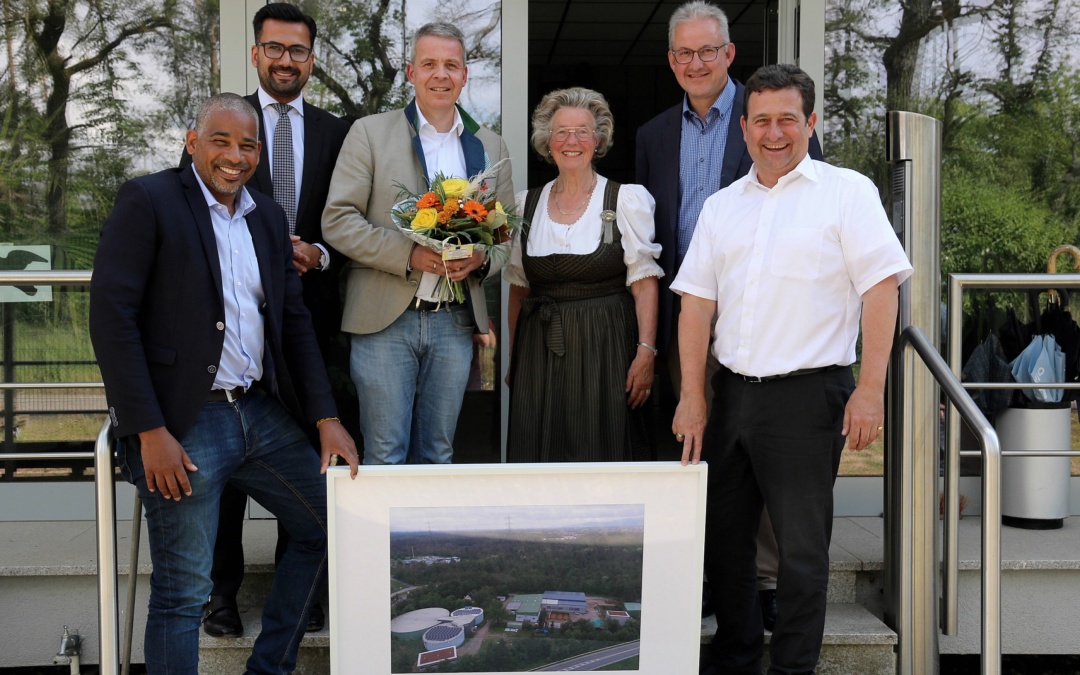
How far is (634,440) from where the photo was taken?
10.9ft

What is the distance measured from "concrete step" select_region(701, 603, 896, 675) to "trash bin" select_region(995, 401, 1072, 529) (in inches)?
50.9

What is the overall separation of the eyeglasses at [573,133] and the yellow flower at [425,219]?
0.57m

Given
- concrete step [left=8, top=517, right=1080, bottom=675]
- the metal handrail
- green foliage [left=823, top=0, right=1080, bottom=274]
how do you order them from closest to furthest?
the metal handrail
concrete step [left=8, top=517, right=1080, bottom=675]
green foliage [left=823, top=0, right=1080, bottom=274]

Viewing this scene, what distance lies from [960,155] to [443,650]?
3333 millimetres

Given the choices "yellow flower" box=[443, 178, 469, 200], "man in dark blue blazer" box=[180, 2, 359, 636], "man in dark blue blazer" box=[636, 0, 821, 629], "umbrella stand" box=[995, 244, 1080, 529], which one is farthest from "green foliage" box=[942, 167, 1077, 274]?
"man in dark blue blazer" box=[180, 2, 359, 636]

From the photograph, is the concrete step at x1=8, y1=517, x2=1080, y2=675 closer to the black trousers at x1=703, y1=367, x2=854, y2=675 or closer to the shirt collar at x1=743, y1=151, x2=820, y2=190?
the black trousers at x1=703, y1=367, x2=854, y2=675

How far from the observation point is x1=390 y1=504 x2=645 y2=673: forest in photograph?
2.57m

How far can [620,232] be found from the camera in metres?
3.21

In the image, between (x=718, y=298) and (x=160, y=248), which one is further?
(x=718, y=298)

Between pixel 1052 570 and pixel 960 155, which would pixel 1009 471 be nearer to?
pixel 1052 570

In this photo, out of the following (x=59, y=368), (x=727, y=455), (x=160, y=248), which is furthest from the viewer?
(x=59, y=368)

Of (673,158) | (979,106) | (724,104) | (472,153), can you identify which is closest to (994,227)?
(979,106)

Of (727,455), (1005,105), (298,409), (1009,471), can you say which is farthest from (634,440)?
(1005,105)

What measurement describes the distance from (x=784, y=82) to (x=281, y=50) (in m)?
1.60
